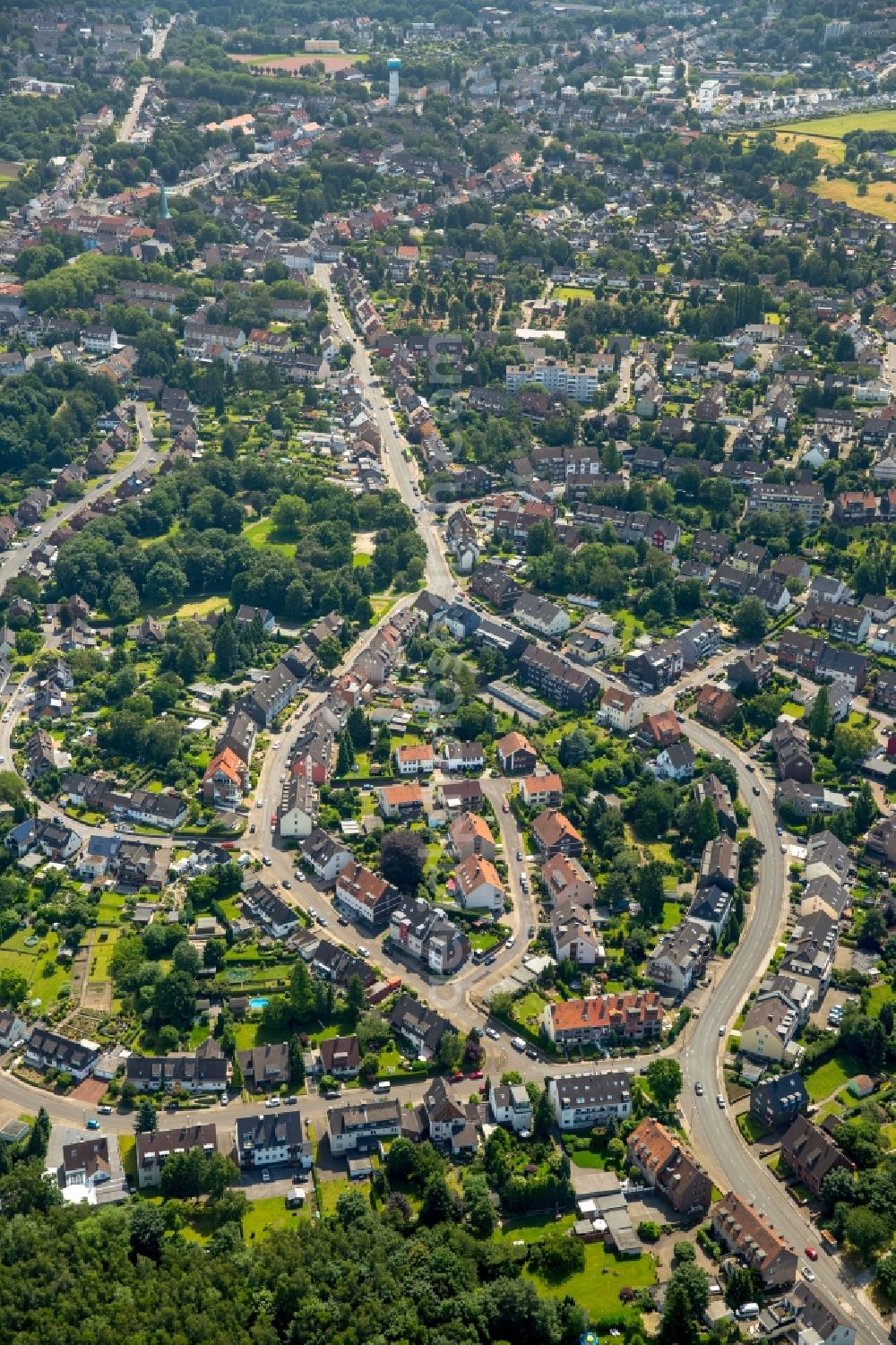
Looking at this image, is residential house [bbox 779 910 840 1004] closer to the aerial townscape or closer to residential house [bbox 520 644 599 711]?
the aerial townscape

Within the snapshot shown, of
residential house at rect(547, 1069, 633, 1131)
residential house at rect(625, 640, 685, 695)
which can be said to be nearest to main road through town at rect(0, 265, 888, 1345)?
residential house at rect(625, 640, 685, 695)

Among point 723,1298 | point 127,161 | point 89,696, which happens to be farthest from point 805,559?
point 127,161

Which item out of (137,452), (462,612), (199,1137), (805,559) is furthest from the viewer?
(137,452)

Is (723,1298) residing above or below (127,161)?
below

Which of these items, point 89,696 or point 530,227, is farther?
point 530,227

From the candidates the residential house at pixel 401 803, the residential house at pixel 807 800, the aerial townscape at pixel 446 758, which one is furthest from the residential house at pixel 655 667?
the residential house at pixel 401 803

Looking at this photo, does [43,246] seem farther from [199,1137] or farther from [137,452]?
[199,1137]

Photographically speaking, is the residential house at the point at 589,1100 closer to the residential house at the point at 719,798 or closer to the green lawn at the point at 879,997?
the green lawn at the point at 879,997

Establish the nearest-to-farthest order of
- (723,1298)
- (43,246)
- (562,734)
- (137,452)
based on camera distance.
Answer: (723,1298), (562,734), (137,452), (43,246)
